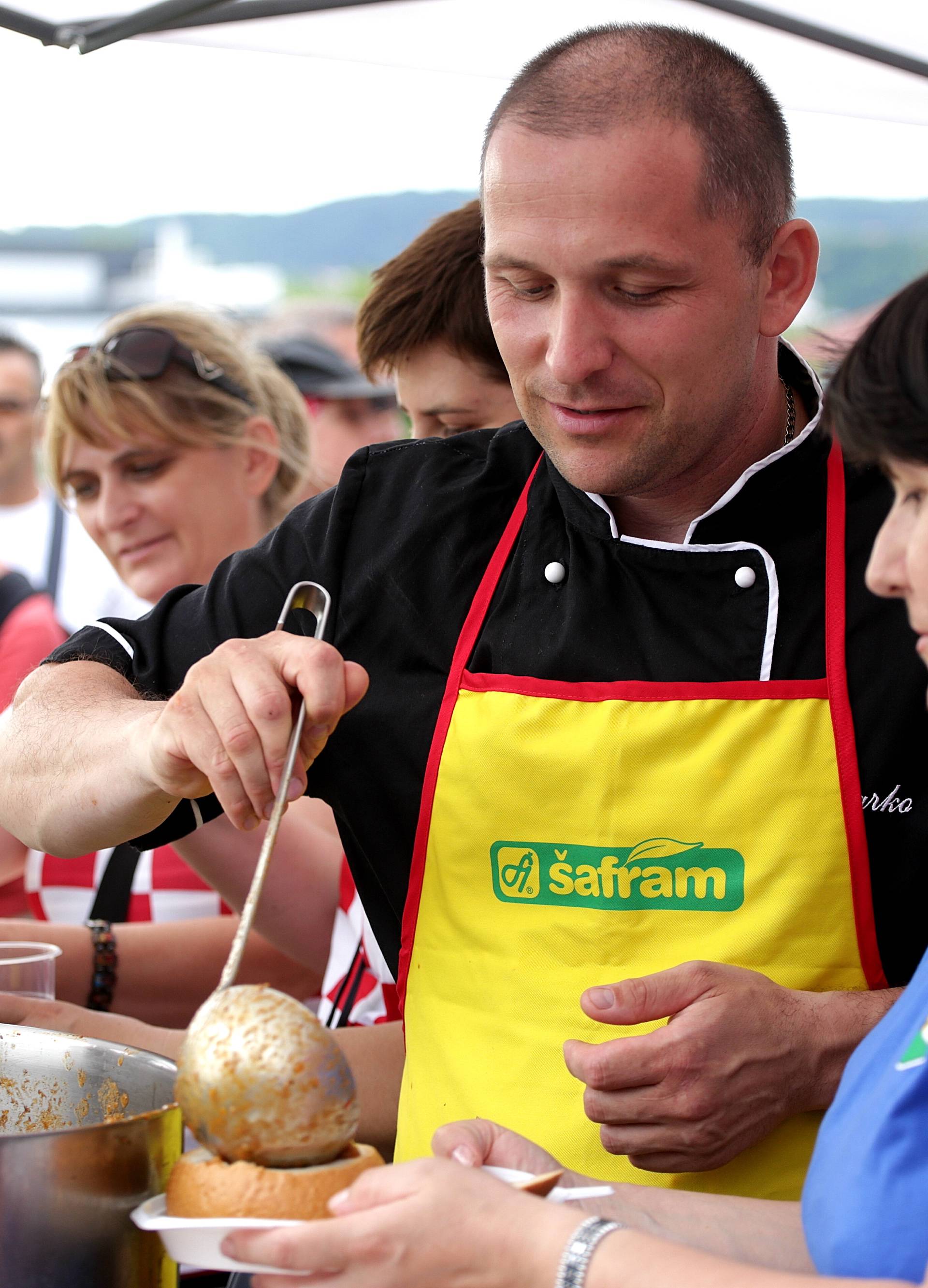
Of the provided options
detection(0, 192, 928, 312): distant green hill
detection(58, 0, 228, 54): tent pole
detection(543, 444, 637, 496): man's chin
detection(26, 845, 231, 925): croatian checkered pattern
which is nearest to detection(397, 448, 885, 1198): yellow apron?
detection(543, 444, 637, 496): man's chin

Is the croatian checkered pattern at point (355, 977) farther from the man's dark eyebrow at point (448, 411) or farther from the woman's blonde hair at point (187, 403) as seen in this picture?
the woman's blonde hair at point (187, 403)

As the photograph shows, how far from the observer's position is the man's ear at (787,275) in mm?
1690

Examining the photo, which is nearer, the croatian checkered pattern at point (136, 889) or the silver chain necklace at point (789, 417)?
the silver chain necklace at point (789, 417)

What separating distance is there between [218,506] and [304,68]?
0.99 meters

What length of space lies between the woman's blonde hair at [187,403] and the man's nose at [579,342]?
169cm

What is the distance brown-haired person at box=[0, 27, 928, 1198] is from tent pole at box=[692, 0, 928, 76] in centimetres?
91

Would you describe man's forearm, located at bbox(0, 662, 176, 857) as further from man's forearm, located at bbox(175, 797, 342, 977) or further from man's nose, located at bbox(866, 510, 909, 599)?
man's nose, located at bbox(866, 510, 909, 599)

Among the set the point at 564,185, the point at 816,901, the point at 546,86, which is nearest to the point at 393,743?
the point at 816,901

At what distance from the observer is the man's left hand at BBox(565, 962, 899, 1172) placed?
4.70 feet

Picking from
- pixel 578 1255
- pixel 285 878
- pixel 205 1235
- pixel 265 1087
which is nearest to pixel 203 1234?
pixel 205 1235

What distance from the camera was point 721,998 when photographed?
1.45 meters

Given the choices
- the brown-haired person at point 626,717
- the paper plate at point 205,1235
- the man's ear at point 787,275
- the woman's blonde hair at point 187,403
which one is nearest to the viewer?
the paper plate at point 205,1235

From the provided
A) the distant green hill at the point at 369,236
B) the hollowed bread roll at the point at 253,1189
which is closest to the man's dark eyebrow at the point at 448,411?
the distant green hill at the point at 369,236

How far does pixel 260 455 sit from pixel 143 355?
0.36m
